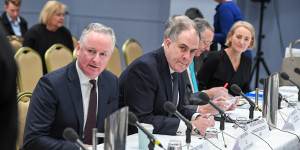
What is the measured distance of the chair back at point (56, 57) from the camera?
5148mm

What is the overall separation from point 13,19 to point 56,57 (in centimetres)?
226

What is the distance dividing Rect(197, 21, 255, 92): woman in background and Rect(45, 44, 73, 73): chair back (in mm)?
1556

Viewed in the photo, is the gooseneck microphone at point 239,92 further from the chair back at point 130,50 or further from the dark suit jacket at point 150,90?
the chair back at point 130,50

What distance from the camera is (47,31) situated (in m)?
6.03

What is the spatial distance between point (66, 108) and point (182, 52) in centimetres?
76

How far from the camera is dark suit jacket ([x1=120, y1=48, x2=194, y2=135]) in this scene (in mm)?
2635

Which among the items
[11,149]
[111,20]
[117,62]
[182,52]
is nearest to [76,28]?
[111,20]

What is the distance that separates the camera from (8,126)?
638 millimetres

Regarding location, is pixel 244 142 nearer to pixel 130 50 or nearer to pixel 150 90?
pixel 150 90

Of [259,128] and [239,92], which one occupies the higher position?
[239,92]

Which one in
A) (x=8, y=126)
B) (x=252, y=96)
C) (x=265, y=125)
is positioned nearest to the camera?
(x=8, y=126)

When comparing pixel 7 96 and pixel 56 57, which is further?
pixel 56 57

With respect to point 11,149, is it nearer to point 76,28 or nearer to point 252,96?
point 252,96

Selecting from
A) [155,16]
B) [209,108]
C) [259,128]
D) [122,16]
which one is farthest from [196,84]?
[122,16]
